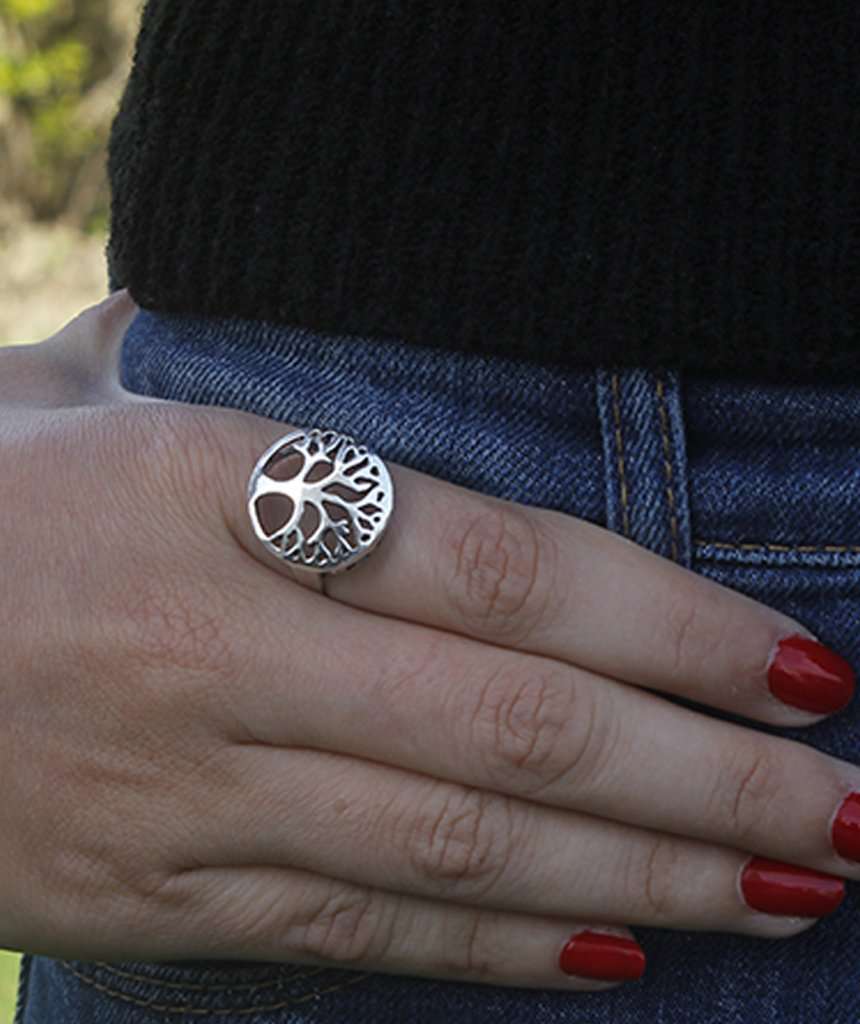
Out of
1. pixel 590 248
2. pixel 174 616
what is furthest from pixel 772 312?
pixel 174 616

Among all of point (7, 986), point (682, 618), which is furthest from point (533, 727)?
point (7, 986)

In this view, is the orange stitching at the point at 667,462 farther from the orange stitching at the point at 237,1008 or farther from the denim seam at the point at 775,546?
the orange stitching at the point at 237,1008

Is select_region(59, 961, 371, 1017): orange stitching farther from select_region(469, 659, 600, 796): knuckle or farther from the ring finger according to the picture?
select_region(469, 659, 600, 796): knuckle

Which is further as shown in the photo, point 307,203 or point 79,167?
point 79,167

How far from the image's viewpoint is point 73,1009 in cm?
120

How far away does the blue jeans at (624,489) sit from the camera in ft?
3.29

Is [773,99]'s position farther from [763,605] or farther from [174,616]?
[174,616]

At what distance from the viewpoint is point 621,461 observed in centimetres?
100

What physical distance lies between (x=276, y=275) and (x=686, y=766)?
1.62 ft

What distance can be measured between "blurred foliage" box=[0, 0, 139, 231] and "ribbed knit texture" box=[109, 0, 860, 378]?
838 centimetres

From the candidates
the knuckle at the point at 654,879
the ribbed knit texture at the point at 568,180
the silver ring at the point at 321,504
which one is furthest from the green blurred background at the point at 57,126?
the knuckle at the point at 654,879

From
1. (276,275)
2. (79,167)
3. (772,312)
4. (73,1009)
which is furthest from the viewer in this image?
(79,167)

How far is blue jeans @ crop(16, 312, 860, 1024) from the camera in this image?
3.29ft

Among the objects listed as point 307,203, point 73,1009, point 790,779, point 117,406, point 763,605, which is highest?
point 307,203
